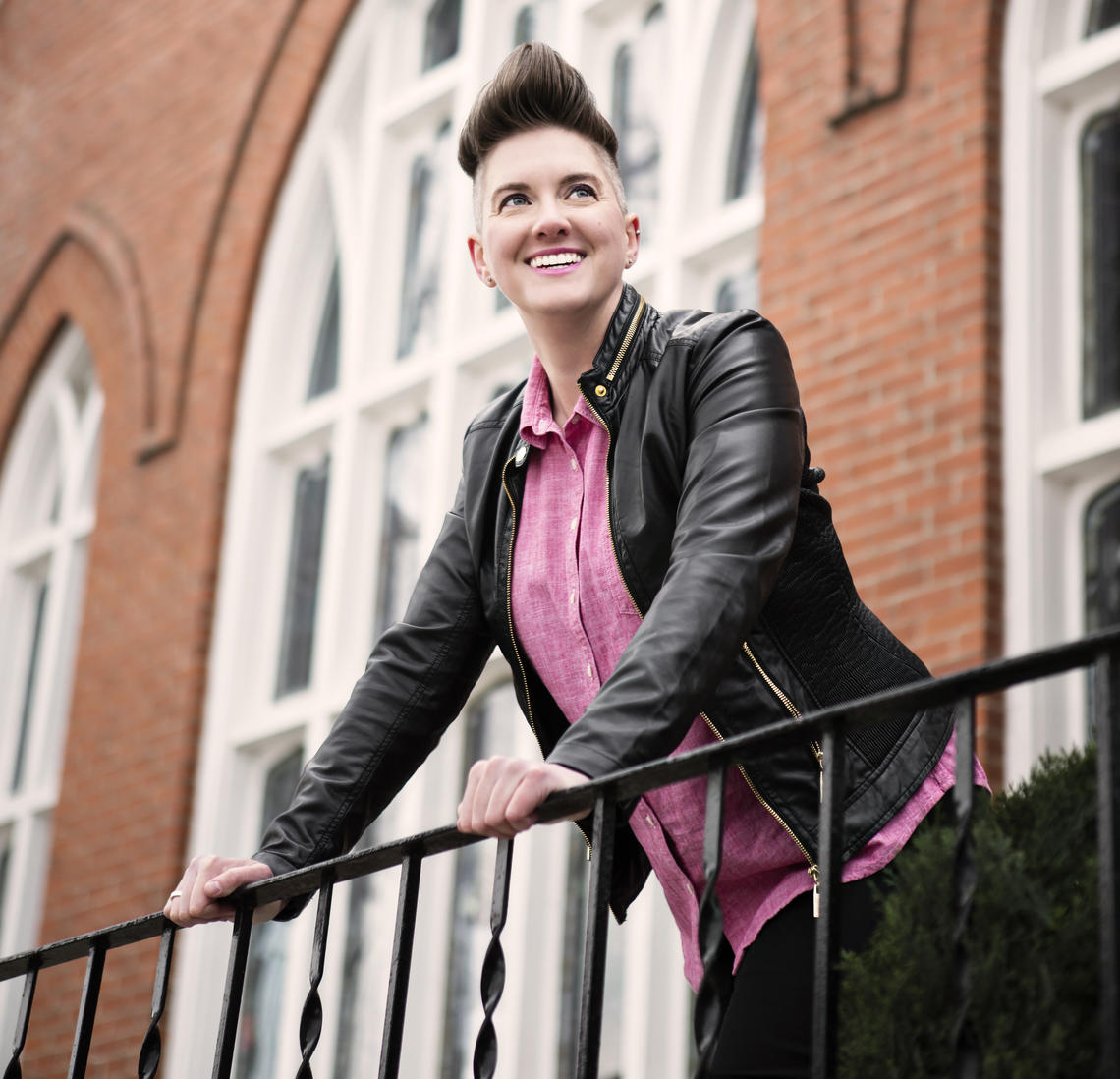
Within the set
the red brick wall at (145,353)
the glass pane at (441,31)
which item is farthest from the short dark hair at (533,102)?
the glass pane at (441,31)

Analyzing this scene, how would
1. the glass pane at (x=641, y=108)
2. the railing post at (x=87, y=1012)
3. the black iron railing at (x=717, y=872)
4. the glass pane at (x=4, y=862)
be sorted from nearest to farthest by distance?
1. the black iron railing at (x=717, y=872)
2. the railing post at (x=87, y=1012)
3. the glass pane at (x=641, y=108)
4. the glass pane at (x=4, y=862)

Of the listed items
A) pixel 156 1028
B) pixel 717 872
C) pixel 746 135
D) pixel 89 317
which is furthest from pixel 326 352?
pixel 717 872

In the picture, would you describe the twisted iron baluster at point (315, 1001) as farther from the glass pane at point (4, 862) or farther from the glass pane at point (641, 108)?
the glass pane at point (4, 862)

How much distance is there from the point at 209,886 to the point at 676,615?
35.9 inches

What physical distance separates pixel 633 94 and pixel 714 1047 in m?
5.83

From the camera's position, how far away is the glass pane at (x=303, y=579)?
8289 millimetres

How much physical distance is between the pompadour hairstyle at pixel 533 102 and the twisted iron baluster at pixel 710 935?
1076 mm

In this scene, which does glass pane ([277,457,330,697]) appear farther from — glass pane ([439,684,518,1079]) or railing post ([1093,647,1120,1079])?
railing post ([1093,647,1120,1079])

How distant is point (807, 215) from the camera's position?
19.7ft

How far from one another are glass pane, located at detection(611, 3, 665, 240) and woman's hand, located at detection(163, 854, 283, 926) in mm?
4905

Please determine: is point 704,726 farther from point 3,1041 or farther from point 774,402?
point 3,1041

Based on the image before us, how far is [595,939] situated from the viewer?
2309mm

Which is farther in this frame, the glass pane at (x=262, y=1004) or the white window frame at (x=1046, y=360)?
the glass pane at (x=262, y=1004)

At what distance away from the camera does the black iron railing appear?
1.88 metres
